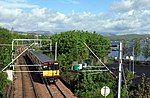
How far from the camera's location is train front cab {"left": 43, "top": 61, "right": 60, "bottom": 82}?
165 ft

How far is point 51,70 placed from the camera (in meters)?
50.8

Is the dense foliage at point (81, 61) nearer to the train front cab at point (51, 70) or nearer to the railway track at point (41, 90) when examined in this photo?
the railway track at point (41, 90)

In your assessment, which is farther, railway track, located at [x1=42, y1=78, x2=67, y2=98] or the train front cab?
the train front cab

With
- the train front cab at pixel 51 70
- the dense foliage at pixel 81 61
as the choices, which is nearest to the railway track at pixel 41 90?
the train front cab at pixel 51 70

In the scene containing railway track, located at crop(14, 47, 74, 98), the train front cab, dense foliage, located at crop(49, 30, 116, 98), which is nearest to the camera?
dense foliage, located at crop(49, 30, 116, 98)

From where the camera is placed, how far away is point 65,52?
76688 millimetres

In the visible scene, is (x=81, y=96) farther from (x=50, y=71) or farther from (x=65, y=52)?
(x=65, y=52)

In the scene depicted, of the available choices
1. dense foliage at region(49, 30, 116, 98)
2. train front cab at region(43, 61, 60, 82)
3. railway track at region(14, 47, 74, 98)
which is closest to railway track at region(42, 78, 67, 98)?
railway track at region(14, 47, 74, 98)

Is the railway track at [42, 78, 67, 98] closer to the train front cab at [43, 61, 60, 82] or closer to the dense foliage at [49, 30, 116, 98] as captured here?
the train front cab at [43, 61, 60, 82]

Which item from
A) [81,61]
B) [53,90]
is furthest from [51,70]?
[81,61]

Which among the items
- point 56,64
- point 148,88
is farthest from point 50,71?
point 148,88

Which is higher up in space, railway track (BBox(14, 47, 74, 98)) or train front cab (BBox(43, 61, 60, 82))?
train front cab (BBox(43, 61, 60, 82))

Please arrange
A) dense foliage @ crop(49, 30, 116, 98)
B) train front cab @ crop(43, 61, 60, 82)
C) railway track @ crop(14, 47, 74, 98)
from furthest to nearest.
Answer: train front cab @ crop(43, 61, 60, 82), railway track @ crop(14, 47, 74, 98), dense foliage @ crop(49, 30, 116, 98)

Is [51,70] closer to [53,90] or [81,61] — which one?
[53,90]
